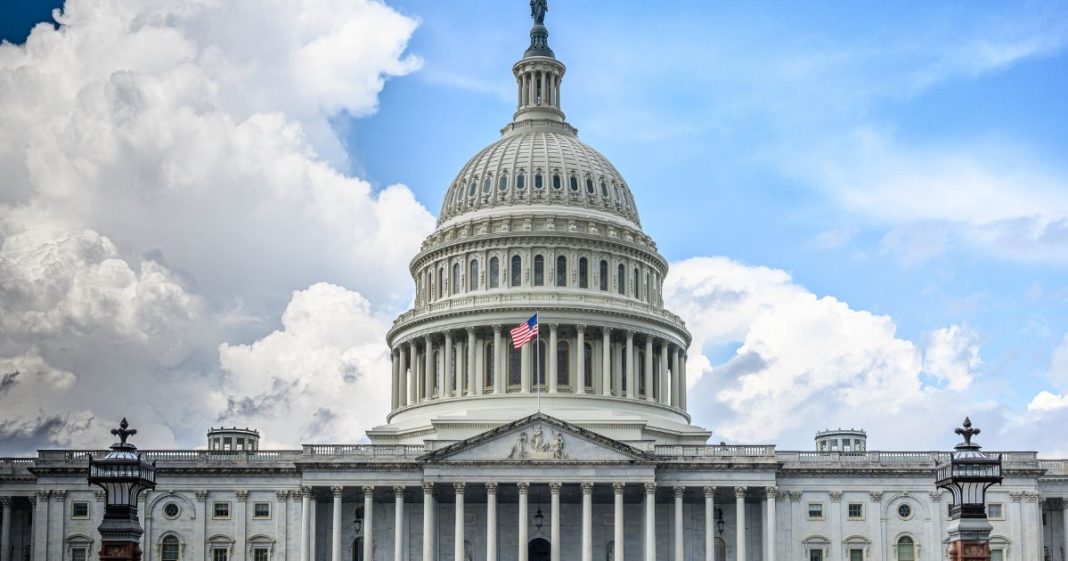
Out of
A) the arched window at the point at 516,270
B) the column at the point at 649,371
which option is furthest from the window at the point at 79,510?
the column at the point at 649,371

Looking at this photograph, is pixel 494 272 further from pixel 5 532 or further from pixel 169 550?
pixel 5 532

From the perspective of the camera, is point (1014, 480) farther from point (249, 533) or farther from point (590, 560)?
point (249, 533)

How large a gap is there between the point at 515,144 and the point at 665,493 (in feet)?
129

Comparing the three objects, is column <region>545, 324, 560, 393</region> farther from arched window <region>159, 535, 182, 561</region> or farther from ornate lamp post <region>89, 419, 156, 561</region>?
ornate lamp post <region>89, 419, 156, 561</region>

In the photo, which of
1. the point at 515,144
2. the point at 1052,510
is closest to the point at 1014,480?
the point at 1052,510

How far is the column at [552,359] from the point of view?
138625mm

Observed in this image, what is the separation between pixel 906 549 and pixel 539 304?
34550mm

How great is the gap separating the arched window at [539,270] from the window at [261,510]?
30392 millimetres

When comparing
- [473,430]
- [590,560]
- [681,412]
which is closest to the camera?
[590,560]

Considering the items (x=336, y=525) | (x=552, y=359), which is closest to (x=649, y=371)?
(x=552, y=359)

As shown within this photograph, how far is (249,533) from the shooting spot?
12600 centimetres

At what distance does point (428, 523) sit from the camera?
122 meters

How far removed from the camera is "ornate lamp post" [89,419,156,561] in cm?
6044

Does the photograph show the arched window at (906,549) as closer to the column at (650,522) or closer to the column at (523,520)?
the column at (650,522)
